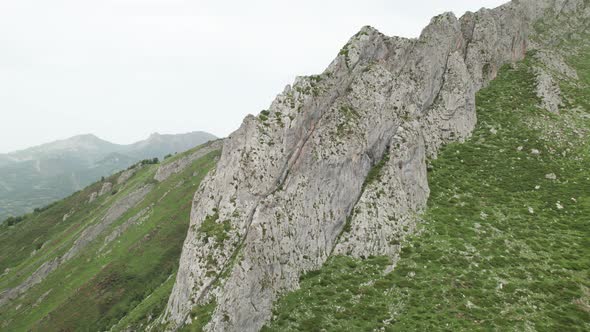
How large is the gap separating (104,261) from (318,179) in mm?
83538

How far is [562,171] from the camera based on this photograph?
4462cm

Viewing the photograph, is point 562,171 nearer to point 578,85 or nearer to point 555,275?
point 555,275

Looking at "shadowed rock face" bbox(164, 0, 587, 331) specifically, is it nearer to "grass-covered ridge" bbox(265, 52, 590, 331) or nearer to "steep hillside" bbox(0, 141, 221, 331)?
"grass-covered ridge" bbox(265, 52, 590, 331)

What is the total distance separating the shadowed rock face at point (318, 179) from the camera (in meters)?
30.6

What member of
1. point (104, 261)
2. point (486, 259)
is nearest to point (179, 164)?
point (104, 261)

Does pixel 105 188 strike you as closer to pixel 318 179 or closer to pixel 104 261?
pixel 104 261

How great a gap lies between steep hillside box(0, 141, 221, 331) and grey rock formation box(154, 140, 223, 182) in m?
0.55

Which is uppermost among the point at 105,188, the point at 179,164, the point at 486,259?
→ the point at 179,164

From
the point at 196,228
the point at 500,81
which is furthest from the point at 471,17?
the point at 196,228

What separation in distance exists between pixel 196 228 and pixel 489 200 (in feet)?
122

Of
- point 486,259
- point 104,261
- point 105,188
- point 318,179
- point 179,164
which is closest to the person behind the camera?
point 486,259

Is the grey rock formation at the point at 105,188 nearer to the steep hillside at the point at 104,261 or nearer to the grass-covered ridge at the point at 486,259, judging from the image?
the steep hillside at the point at 104,261

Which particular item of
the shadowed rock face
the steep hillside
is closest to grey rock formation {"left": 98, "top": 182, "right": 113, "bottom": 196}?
the steep hillside

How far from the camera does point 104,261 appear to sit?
90812mm
